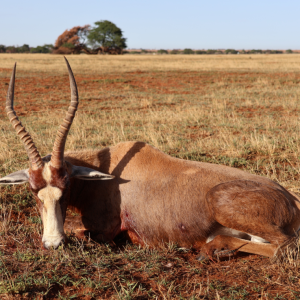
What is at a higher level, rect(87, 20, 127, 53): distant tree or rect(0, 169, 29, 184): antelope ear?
rect(87, 20, 127, 53): distant tree

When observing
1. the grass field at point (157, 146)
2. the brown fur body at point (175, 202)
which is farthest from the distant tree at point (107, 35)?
the brown fur body at point (175, 202)

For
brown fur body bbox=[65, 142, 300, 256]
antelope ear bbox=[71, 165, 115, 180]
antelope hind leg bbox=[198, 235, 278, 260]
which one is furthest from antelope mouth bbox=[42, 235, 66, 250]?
antelope hind leg bbox=[198, 235, 278, 260]

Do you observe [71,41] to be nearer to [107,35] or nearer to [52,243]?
[107,35]

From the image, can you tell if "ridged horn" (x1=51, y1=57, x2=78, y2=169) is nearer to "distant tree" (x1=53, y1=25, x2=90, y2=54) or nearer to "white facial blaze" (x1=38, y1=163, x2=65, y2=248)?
"white facial blaze" (x1=38, y1=163, x2=65, y2=248)

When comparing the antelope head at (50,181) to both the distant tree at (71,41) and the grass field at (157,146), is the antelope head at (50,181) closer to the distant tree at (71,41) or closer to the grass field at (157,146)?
the grass field at (157,146)

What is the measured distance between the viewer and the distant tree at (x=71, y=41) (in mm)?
72438

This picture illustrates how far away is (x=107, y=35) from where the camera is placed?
7800cm

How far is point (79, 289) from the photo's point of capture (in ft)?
10.1

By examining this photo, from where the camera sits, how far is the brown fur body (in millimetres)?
3776

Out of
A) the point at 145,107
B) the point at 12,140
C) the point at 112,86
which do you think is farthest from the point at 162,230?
the point at 112,86

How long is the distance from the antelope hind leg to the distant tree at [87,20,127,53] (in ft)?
249

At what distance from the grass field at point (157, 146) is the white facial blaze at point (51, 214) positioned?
0.15 metres

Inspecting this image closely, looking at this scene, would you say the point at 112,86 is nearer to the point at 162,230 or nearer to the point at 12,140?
the point at 12,140

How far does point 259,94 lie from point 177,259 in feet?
43.0
